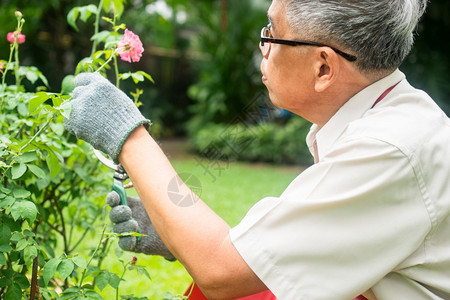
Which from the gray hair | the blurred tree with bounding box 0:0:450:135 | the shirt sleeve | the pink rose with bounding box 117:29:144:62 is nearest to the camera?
the shirt sleeve

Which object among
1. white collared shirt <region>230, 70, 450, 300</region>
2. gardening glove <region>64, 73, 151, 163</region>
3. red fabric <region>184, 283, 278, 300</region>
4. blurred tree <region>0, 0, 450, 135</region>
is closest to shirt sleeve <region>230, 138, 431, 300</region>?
white collared shirt <region>230, 70, 450, 300</region>

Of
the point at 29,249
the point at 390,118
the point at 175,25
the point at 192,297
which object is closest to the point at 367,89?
the point at 390,118

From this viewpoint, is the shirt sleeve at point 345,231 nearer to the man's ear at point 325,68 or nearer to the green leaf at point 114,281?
the man's ear at point 325,68

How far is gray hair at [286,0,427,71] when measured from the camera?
4.44 feet

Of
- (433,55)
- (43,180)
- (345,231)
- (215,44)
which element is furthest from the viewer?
(215,44)

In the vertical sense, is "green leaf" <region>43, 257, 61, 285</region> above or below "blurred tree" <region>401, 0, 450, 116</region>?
above

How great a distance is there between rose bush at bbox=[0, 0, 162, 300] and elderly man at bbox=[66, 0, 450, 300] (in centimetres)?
22

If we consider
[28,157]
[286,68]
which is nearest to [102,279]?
[28,157]

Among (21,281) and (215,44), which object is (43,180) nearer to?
(21,281)

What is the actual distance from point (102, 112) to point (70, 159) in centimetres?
72

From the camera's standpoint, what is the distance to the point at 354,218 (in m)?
1.21

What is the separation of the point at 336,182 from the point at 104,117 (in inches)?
24.0

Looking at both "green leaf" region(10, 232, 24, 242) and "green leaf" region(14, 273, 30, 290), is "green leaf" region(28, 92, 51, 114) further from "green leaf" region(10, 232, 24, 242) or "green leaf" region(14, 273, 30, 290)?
"green leaf" region(14, 273, 30, 290)

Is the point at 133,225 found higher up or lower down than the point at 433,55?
higher up
